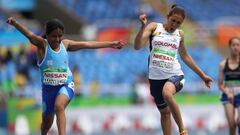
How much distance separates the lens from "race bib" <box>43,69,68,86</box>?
43.2 feet

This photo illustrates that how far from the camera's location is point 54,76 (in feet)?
43.3

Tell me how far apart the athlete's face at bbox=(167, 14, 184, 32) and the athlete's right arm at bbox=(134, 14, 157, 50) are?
256 mm

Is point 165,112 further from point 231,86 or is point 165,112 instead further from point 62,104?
point 231,86

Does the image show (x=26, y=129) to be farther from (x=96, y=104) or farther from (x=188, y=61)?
(x=188, y=61)

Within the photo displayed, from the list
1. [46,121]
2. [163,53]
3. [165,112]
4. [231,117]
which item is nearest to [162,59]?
[163,53]

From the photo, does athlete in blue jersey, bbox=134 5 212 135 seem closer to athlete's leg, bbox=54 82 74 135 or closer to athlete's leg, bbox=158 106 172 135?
athlete's leg, bbox=158 106 172 135

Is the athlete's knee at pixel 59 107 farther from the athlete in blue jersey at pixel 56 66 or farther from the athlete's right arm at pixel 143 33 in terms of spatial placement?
the athlete's right arm at pixel 143 33

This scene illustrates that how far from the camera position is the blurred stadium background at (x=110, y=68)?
79.8 feet

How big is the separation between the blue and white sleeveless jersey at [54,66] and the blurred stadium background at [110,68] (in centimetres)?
324

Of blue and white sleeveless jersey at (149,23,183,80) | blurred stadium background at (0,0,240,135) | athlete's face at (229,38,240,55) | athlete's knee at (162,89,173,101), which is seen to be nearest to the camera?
athlete's knee at (162,89,173,101)

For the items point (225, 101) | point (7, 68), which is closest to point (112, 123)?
point (7, 68)

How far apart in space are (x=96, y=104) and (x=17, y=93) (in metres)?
3.87

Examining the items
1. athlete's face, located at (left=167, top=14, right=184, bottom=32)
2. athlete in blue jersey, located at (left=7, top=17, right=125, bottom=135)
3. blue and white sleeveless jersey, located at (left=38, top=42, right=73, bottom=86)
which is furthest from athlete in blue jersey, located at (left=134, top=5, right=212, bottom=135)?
blue and white sleeveless jersey, located at (left=38, top=42, right=73, bottom=86)

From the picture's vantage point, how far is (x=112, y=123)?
25.0m
